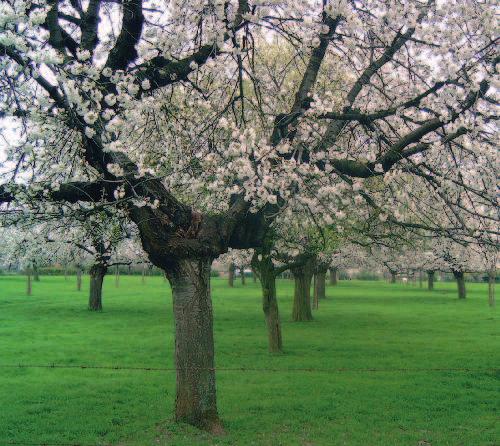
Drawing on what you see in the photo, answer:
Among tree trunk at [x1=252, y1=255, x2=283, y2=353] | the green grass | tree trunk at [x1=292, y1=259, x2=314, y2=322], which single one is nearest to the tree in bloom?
the green grass

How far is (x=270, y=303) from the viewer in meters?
19.0

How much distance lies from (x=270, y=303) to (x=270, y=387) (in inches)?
186

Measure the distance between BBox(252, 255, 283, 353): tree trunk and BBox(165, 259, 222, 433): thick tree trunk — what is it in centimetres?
948

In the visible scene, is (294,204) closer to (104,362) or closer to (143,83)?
(143,83)

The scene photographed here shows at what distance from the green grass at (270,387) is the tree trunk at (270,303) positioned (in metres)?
0.53

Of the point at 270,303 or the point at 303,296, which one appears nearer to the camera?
the point at 270,303

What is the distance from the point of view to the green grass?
10.6 metres

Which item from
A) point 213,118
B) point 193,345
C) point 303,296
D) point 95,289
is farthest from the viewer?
point 95,289

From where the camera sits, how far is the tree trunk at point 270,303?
19.0 metres

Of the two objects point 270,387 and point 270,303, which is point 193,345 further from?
point 270,303

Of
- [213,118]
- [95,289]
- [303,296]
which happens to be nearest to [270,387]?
[213,118]

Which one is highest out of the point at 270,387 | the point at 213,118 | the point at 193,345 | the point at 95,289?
the point at 213,118

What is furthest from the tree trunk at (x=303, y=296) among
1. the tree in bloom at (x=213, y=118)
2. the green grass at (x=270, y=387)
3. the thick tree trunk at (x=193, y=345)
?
the thick tree trunk at (x=193, y=345)

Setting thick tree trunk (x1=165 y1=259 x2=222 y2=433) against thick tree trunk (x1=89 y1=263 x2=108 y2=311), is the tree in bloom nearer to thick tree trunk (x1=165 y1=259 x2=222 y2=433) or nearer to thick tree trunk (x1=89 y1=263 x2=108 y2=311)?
thick tree trunk (x1=165 y1=259 x2=222 y2=433)
